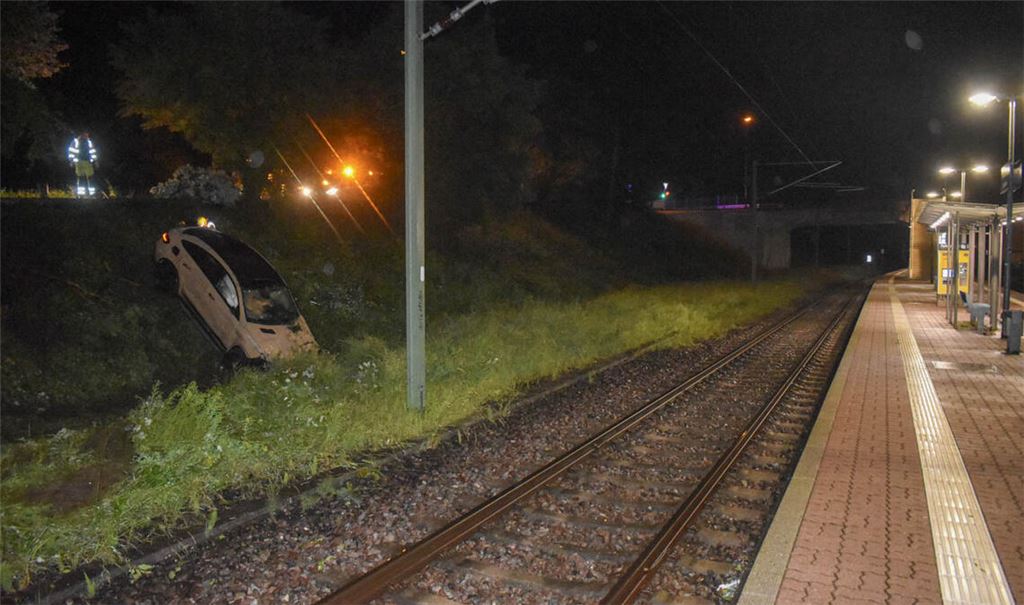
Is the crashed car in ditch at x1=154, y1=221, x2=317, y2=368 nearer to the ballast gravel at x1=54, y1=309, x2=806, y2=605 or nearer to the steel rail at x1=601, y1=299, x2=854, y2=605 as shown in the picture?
the ballast gravel at x1=54, y1=309, x2=806, y2=605

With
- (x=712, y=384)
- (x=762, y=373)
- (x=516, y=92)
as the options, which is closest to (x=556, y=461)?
(x=712, y=384)

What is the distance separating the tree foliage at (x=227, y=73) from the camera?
23172mm

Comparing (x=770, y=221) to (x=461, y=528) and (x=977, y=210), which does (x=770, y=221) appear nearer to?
(x=977, y=210)

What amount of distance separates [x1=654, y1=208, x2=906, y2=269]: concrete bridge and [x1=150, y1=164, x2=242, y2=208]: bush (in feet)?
143

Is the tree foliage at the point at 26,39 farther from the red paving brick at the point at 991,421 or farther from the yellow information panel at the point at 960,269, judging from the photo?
the yellow information panel at the point at 960,269

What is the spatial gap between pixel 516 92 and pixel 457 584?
29360 millimetres

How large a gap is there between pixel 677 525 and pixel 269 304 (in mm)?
12244

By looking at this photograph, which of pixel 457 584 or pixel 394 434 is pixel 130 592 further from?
pixel 394 434

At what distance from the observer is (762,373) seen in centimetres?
1441

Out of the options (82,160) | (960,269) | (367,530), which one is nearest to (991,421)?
(367,530)

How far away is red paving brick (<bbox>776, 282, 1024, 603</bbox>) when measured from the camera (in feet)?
15.8

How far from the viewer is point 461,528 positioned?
584 centimetres

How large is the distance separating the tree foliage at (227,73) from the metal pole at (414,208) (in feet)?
53.8

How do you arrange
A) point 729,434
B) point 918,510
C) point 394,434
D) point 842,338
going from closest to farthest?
point 918,510, point 394,434, point 729,434, point 842,338
